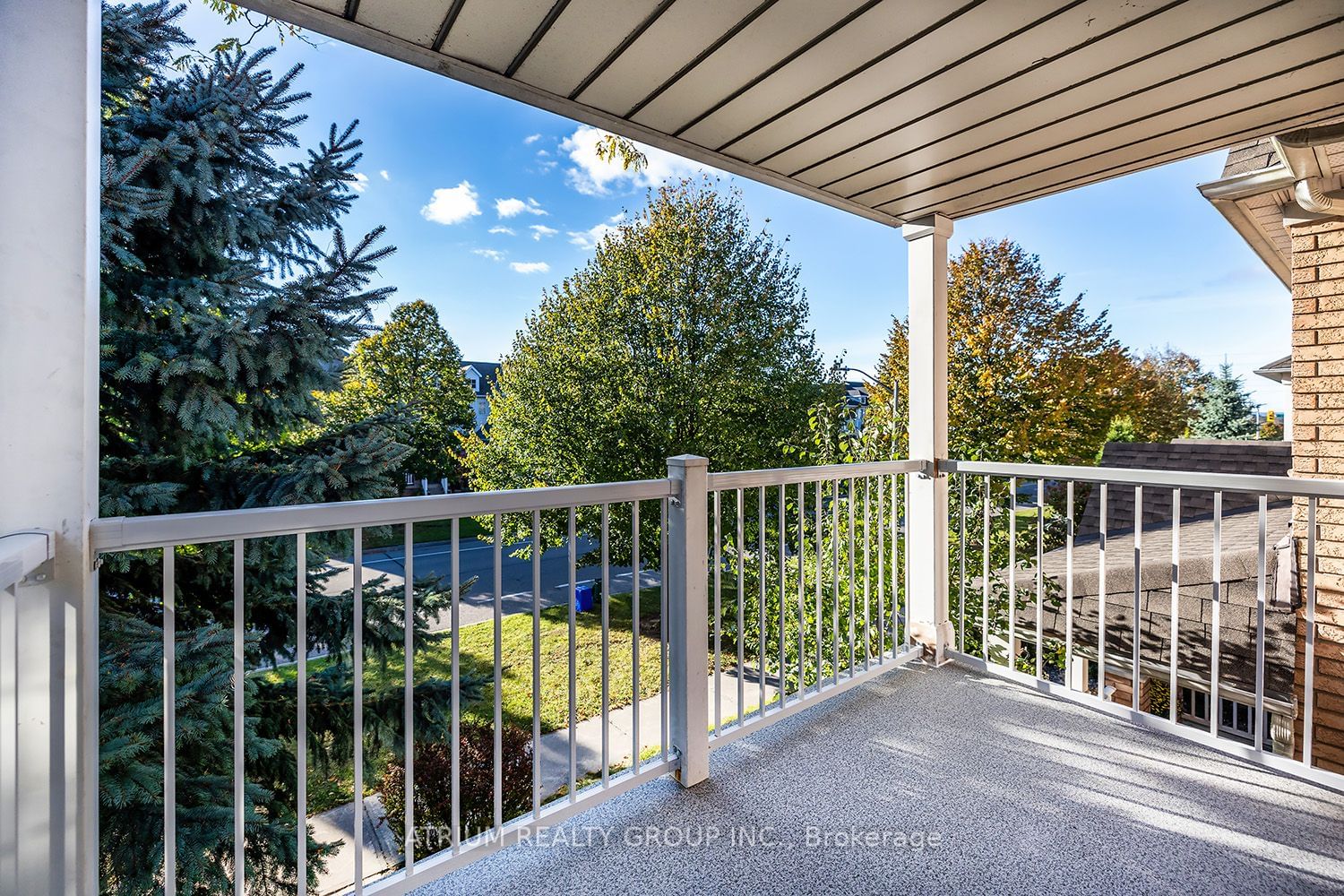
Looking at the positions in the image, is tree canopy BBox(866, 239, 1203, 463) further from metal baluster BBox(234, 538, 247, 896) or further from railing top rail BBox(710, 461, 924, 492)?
metal baluster BBox(234, 538, 247, 896)

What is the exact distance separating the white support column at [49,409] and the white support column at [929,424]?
3.00 meters

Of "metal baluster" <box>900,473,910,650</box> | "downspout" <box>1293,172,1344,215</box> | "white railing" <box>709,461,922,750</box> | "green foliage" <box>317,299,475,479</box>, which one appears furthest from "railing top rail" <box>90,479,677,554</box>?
"green foliage" <box>317,299,475,479</box>

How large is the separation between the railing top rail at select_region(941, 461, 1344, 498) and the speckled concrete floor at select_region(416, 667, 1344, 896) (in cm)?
99

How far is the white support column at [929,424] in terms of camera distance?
9.89 feet

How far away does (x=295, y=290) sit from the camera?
2516 mm

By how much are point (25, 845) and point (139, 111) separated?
8.57 ft

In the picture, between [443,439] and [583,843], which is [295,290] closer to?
[583,843]

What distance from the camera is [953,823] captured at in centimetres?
188

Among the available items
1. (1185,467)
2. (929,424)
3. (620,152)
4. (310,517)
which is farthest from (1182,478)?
(1185,467)

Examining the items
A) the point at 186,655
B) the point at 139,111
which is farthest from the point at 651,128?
the point at 186,655

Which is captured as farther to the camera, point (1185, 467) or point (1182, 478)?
point (1185, 467)

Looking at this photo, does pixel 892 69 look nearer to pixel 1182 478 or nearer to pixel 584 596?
pixel 1182 478

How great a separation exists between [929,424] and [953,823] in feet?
5.97

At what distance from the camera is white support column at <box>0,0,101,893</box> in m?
1.05
